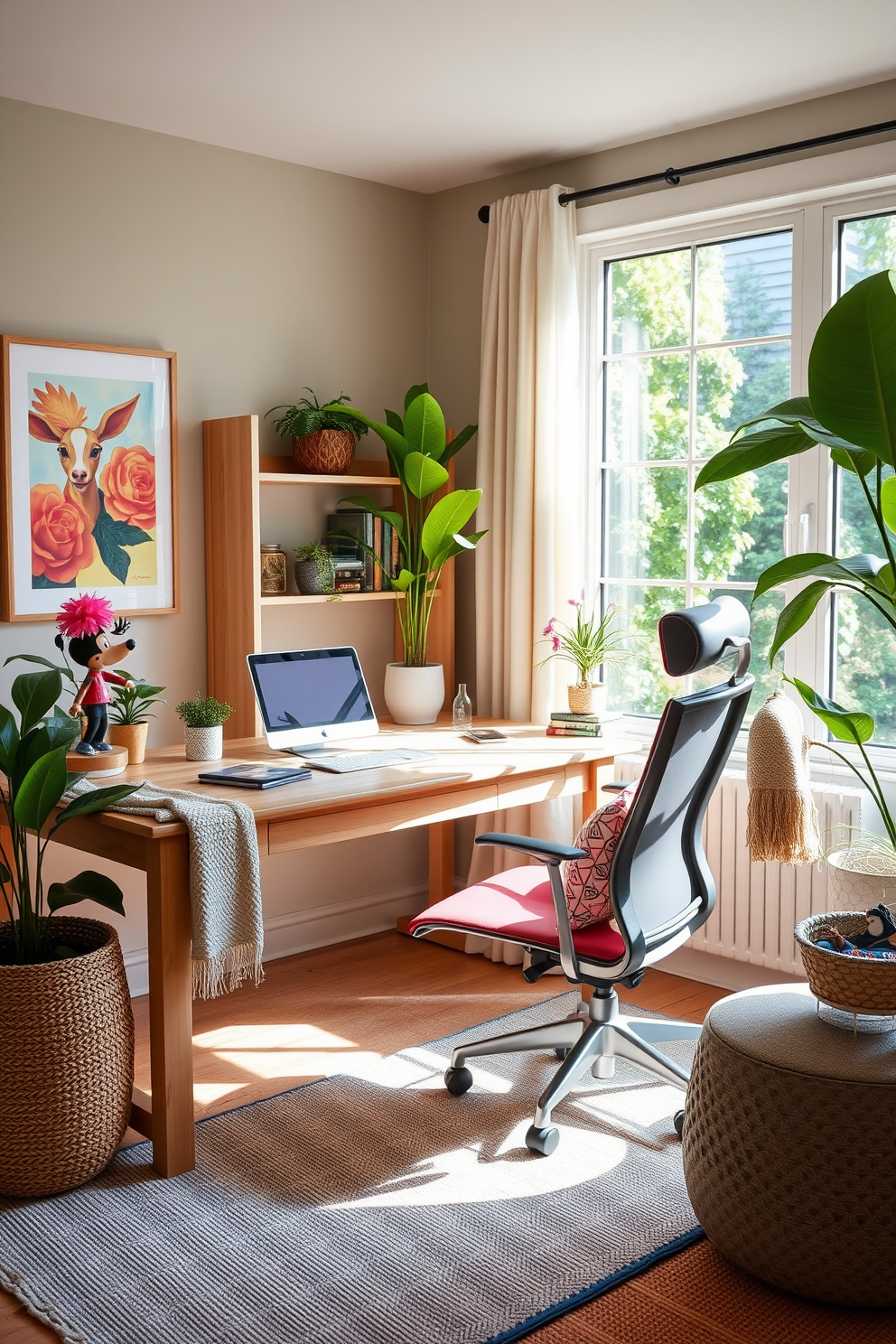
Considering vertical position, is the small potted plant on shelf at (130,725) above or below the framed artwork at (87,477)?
below

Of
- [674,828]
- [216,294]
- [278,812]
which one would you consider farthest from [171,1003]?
[216,294]

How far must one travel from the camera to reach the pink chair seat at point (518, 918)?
2719mm

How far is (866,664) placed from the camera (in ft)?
11.3

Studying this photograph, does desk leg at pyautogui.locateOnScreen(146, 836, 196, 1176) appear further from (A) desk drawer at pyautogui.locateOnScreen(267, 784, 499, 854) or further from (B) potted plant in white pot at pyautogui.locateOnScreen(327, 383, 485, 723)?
(B) potted plant in white pot at pyautogui.locateOnScreen(327, 383, 485, 723)

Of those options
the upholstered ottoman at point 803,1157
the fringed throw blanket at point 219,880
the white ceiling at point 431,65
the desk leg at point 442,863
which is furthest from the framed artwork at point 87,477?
the upholstered ottoman at point 803,1157

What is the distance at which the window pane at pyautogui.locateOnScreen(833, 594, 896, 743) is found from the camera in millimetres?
3398

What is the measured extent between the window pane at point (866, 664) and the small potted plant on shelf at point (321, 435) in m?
1.57

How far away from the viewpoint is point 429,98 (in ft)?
11.1

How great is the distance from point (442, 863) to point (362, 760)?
46.5 inches

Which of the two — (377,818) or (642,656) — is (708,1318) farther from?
(642,656)

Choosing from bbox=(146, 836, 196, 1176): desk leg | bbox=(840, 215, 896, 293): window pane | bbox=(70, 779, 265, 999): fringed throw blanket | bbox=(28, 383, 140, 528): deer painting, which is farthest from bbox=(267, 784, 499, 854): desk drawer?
bbox=(840, 215, 896, 293): window pane

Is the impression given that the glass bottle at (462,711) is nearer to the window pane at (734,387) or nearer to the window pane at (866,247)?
the window pane at (734,387)

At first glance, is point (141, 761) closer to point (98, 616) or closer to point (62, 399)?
point (98, 616)

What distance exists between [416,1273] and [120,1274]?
548mm
